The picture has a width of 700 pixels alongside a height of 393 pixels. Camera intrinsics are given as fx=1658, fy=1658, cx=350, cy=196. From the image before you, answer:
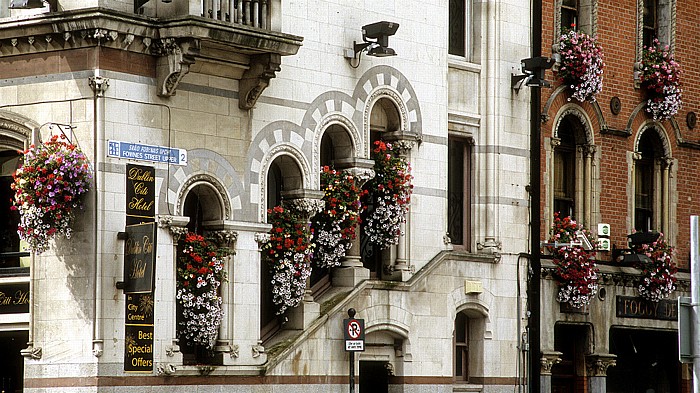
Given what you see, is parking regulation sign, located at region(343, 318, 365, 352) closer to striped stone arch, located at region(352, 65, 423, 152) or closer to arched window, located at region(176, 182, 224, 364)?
arched window, located at region(176, 182, 224, 364)

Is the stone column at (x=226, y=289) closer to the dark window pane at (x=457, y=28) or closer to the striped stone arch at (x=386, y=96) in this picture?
the striped stone arch at (x=386, y=96)

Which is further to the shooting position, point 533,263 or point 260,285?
point 533,263

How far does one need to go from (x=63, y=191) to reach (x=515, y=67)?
1083 centimetres

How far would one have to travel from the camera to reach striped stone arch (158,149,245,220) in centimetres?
2397

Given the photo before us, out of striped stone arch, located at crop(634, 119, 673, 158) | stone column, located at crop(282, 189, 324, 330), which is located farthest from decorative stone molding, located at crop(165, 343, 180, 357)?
striped stone arch, located at crop(634, 119, 673, 158)

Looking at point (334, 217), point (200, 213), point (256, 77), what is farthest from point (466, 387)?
point (256, 77)

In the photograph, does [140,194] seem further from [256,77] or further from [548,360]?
[548,360]

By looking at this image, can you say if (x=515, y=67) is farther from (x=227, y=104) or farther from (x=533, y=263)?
(x=227, y=104)

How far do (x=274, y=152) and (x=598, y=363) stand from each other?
9354mm

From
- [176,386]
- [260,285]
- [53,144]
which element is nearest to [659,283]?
[260,285]

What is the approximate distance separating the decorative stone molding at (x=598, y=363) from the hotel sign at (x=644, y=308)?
3.33 feet

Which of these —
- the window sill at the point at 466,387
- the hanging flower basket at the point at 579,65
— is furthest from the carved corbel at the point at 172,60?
the hanging flower basket at the point at 579,65

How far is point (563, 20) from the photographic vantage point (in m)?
32.3

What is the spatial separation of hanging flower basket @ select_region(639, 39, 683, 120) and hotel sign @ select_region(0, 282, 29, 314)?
14488 mm
